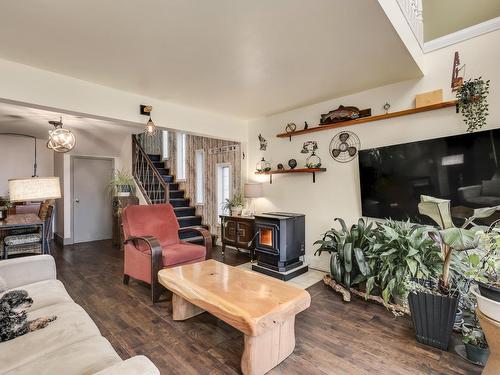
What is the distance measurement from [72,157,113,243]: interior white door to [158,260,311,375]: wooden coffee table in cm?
463

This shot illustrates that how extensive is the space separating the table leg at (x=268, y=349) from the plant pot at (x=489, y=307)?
3.98 ft

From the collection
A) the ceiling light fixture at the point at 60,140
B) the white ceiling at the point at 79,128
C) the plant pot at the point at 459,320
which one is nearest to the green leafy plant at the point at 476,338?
the plant pot at the point at 459,320

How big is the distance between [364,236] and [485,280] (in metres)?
1.36

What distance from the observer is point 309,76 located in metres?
2.95

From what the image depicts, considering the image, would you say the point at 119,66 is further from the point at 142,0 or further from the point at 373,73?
the point at 373,73

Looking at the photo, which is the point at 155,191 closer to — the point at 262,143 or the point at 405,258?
the point at 262,143

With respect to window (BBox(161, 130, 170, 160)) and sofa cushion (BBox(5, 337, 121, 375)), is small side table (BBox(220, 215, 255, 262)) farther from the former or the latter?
window (BBox(161, 130, 170, 160))

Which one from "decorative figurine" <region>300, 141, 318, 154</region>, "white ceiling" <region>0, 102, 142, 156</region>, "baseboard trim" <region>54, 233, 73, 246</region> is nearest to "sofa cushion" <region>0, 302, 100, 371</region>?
"white ceiling" <region>0, 102, 142, 156</region>

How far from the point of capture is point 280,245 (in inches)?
143

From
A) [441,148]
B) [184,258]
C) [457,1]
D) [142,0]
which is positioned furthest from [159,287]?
[457,1]

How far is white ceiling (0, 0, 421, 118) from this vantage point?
1.80 m

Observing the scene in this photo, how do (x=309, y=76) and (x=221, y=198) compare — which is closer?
(x=309, y=76)

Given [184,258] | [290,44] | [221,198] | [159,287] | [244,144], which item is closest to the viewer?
[290,44]

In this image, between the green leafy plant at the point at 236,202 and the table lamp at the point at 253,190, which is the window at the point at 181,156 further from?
the table lamp at the point at 253,190
